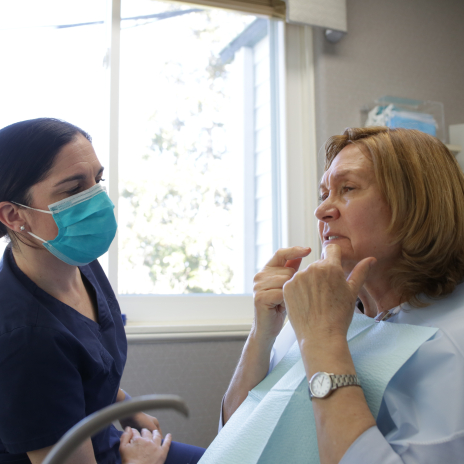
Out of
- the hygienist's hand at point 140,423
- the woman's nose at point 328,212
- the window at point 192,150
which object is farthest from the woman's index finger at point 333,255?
the window at point 192,150

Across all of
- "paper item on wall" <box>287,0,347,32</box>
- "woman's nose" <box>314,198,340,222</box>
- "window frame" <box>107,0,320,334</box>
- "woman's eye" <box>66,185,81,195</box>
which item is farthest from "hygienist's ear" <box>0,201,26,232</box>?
"paper item on wall" <box>287,0,347,32</box>

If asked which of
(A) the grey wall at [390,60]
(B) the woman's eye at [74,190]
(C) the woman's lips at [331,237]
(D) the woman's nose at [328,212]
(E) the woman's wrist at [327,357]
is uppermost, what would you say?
(A) the grey wall at [390,60]

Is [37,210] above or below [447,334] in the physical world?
above

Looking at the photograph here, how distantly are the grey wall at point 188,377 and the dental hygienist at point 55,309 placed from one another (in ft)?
1.62

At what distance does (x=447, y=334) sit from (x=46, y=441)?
2.65ft

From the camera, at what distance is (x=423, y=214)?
3.24 ft

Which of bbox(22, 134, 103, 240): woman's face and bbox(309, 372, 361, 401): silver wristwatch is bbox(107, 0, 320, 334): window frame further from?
bbox(309, 372, 361, 401): silver wristwatch

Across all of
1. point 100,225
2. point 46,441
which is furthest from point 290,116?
point 46,441

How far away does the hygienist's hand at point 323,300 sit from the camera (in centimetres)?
83

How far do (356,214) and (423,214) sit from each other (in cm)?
14

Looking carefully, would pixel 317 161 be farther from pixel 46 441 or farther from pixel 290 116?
pixel 46 441

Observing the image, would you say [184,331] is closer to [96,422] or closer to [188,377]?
[188,377]

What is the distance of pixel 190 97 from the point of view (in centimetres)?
236

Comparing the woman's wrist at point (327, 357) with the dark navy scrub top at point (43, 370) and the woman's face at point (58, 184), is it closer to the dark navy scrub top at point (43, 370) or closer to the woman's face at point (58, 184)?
the dark navy scrub top at point (43, 370)
